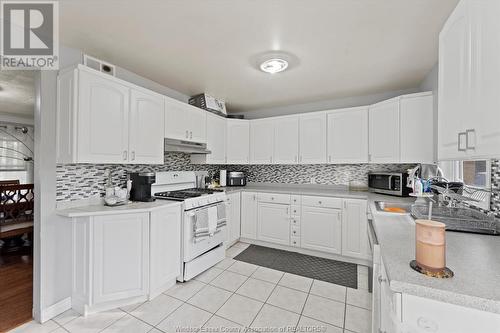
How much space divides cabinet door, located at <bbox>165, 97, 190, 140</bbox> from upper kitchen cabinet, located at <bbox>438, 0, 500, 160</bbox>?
8.28ft

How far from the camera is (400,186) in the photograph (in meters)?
2.64

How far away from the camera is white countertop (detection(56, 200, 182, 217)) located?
1.81m

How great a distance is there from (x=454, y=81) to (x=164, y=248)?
2.55m

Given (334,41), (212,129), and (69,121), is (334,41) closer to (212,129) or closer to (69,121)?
(212,129)

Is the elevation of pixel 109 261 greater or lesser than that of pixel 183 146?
lesser

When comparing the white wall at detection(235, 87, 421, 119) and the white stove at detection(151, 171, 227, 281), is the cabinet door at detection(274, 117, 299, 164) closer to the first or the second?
the white wall at detection(235, 87, 421, 119)

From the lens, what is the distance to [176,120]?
275 cm

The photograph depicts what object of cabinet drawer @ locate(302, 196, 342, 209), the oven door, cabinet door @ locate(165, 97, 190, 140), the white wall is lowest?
the oven door

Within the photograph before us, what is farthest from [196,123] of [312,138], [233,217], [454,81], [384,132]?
[454,81]

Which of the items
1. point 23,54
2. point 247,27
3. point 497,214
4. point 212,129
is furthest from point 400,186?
point 23,54

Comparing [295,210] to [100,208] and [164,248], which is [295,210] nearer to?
[164,248]

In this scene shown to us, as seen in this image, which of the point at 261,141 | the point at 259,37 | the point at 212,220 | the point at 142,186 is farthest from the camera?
the point at 261,141

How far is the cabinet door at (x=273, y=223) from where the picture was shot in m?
3.27

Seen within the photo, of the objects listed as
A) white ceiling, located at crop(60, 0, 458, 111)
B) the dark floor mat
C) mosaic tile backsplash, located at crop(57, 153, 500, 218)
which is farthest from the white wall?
the dark floor mat
